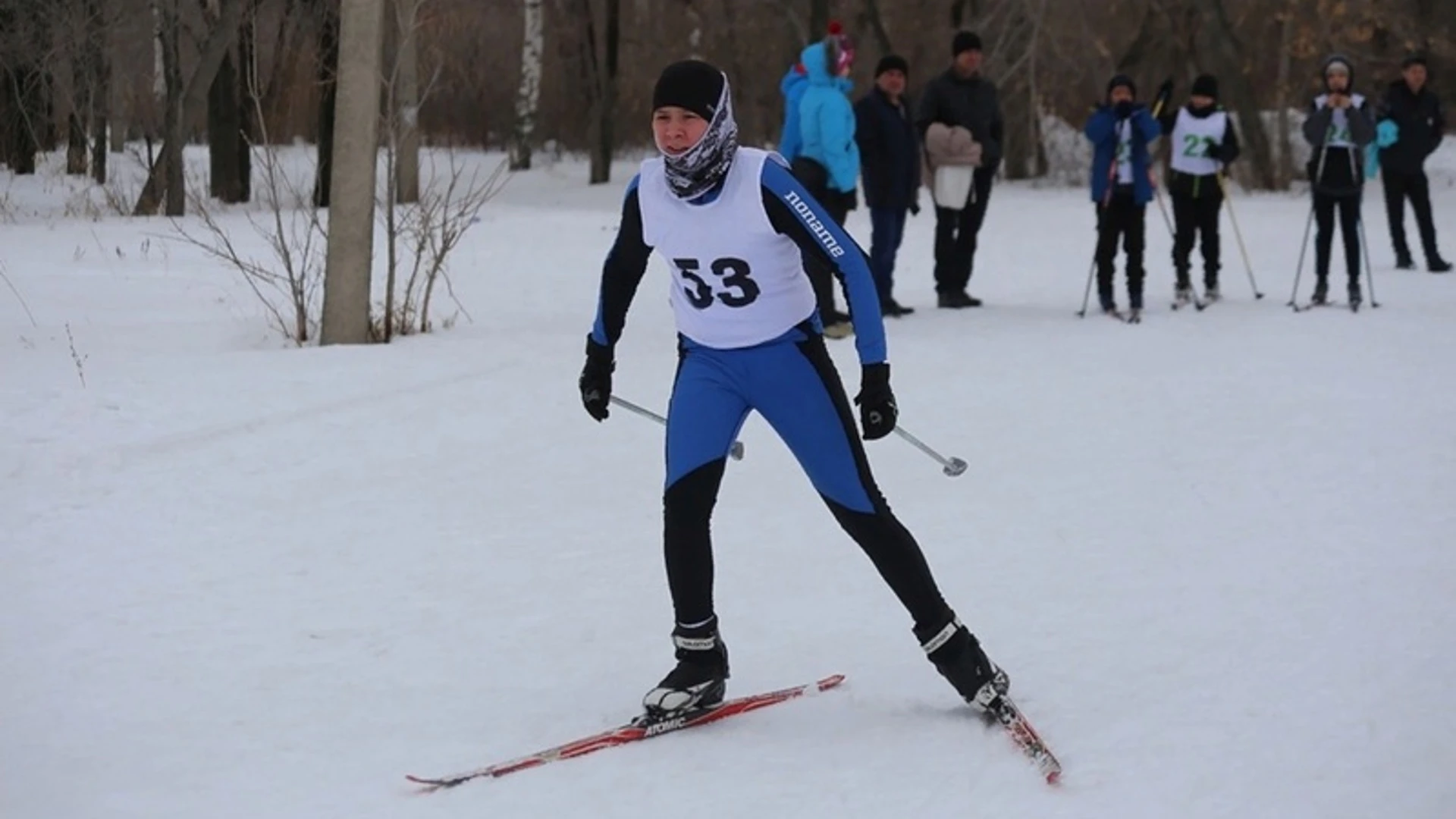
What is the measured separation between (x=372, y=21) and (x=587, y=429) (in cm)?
351

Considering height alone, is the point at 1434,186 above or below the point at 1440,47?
below

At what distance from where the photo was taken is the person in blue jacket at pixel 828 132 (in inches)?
Result: 498

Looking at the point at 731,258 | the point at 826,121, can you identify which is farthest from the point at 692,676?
the point at 826,121

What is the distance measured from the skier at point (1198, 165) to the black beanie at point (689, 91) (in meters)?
9.88

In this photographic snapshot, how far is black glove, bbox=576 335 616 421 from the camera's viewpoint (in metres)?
5.05

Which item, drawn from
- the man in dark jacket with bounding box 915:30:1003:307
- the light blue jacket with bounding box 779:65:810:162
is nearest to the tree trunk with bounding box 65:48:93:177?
the man in dark jacket with bounding box 915:30:1003:307

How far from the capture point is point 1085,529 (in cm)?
730

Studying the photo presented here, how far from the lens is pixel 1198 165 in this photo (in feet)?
45.8

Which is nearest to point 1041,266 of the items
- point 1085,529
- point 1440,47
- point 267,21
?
point 1085,529

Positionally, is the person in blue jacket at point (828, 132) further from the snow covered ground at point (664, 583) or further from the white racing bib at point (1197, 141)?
the white racing bib at point (1197, 141)

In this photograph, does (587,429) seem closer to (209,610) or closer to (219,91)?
(209,610)

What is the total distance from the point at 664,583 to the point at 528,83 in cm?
2873

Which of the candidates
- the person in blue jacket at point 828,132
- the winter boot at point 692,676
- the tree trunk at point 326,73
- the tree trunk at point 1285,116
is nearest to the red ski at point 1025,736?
the winter boot at point 692,676

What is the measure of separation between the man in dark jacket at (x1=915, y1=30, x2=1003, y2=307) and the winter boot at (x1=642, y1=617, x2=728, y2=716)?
31.0 feet
